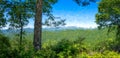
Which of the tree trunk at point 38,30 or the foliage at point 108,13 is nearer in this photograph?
the tree trunk at point 38,30

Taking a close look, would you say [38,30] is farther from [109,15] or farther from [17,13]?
[109,15]

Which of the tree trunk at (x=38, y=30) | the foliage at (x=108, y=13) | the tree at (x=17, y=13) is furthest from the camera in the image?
the foliage at (x=108, y=13)

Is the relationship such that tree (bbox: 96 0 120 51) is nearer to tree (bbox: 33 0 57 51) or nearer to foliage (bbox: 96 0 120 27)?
foliage (bbox: 96 0 120 27)

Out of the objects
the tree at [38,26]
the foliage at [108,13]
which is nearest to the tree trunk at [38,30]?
the tree at [38,26]

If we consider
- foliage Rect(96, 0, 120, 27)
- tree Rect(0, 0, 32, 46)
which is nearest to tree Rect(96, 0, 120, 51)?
foliage Rect(96, 0, 120, 27)

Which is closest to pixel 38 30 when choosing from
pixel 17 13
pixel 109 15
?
pixel 17 13

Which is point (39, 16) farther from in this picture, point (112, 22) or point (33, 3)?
point (112, 22)

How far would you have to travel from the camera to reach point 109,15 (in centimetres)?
4556

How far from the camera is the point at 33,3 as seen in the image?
3077cm

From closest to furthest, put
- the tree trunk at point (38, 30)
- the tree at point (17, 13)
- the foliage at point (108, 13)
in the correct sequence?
the tree trunk at point (38, 30) < the tree at point (17, 13) < the foliage at point (108, 13)

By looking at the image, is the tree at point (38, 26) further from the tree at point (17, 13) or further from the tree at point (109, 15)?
the tree at point (109, 15)

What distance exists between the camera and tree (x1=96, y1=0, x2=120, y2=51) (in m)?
44.7

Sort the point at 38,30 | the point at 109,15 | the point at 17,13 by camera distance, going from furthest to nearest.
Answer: the point at 109,15 < the point at 17,13 < the point at 38,30

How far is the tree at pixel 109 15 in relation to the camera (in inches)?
1758
